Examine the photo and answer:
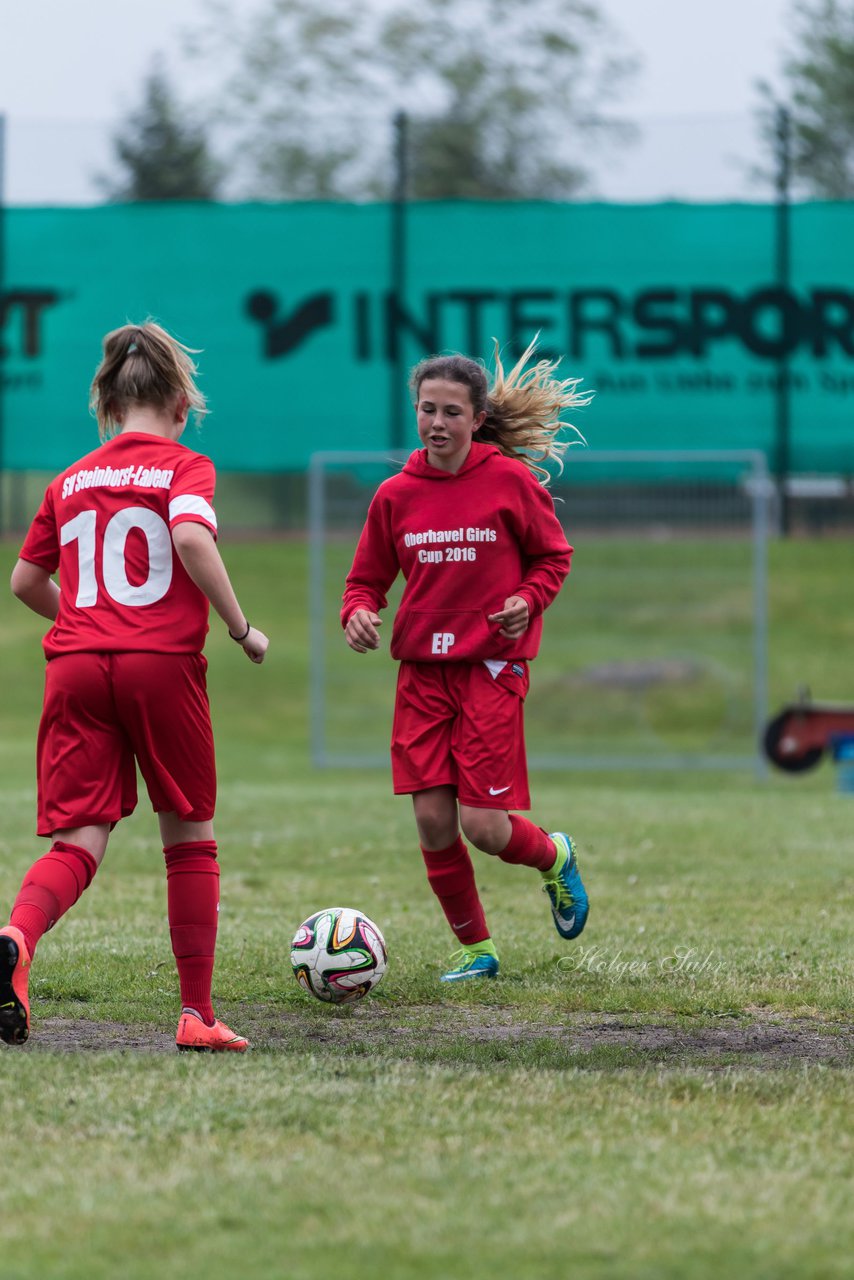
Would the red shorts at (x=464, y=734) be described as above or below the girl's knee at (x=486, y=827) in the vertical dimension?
above

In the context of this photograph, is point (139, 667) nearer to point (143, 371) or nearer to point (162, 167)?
point (143, 371)

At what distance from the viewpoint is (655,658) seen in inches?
623

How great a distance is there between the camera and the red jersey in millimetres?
4406

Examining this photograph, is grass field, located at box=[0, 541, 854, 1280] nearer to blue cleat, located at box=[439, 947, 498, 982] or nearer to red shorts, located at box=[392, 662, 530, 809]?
blue cleat, located at box=[439, 947, 498, 982]

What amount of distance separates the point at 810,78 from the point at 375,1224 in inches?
1615

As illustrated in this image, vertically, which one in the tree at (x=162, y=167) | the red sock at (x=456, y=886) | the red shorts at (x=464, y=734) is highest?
Result: the tree at (x=162, y=167)

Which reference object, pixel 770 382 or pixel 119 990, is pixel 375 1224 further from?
pixel 770 382

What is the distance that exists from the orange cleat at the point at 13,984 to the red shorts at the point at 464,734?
4.79 feet

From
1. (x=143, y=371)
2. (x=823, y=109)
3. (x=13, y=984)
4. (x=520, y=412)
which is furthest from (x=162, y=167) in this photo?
(x=13, y=984)

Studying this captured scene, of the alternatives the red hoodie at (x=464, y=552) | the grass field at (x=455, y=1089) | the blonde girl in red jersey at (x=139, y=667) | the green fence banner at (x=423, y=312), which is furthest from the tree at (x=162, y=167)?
the blonde girl in red jersey at (x=139, y=667)

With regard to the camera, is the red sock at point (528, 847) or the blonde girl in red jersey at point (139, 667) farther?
the red sock at point (528, 847)

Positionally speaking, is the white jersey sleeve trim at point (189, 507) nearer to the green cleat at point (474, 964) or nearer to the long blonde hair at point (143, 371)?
the long blonde hair at point (143, 371)

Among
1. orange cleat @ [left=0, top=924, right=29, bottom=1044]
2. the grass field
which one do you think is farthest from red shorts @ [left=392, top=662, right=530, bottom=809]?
orange cleat @ [left=0, top=924, right=29, bottom=1044]

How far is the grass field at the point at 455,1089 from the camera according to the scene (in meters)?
2.94
